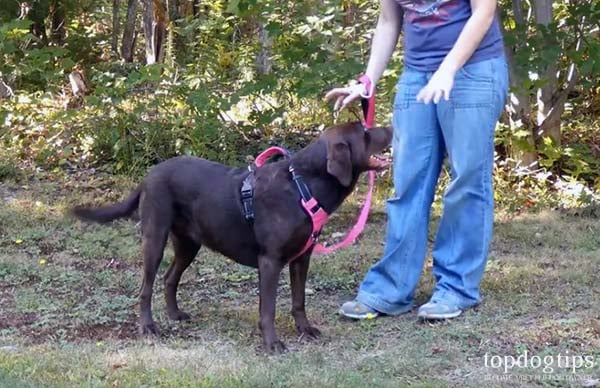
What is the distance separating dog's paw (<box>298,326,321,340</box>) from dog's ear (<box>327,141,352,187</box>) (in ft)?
2.59

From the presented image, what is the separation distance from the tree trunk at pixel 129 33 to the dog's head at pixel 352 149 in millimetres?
8944

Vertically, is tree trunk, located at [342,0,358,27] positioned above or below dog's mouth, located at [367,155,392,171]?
above

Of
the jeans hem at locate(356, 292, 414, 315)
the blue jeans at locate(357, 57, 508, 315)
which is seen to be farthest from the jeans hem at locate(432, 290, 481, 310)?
the jeans hem at locate(356, 292, 414, 315)

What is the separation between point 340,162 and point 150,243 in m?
1.09

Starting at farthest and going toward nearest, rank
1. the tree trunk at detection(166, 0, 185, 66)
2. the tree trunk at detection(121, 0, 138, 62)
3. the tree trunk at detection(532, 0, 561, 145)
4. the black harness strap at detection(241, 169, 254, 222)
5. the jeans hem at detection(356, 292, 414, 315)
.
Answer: the tree trunk at detection(121, 0, 138, 62)
the tree trunk at detection(166, 0, 185, 66)
the tree trunk at detection(532, 0, 561, 145)
the jeans hem at detection(356, 292, 414, 315)
the black harness strap at detection(241, 169, 254, 222)

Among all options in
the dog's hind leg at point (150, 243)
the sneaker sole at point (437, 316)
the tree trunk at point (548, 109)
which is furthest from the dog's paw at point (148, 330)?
the tree trunk at point (548, 109)

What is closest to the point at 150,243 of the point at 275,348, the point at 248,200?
the point at 248,200

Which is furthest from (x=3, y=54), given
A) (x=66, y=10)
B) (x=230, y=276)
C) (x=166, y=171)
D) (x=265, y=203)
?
(x=265, y=203)

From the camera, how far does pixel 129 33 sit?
12.9 m

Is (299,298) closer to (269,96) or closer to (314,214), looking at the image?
(314,214)

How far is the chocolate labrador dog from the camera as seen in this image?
4152mm

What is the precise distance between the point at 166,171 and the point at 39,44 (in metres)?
6.25

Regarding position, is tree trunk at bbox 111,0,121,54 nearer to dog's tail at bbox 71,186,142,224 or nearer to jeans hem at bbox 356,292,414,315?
dog's tail at bbox 71,186,142,224

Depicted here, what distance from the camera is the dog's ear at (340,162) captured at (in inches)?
161
